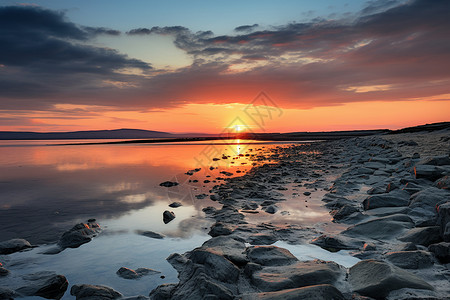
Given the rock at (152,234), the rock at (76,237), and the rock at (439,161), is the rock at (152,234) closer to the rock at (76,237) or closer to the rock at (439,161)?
the rock at (76,237)

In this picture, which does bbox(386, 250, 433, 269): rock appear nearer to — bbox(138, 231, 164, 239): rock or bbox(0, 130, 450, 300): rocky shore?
bbox(0, 130, 450, 300): rocky shore

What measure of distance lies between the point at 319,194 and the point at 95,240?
6763 mm

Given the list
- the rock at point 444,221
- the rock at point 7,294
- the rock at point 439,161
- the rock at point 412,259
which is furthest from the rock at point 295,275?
the rock at point 439,161

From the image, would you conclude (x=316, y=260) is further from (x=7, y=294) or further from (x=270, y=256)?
(x=7, y=294)

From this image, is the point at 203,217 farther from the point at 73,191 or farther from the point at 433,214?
the point at 73,191

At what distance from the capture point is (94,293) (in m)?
3.11

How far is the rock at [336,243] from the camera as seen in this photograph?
4.31 m

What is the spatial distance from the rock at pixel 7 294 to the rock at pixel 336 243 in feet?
14.7

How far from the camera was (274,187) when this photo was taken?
1014 centimetres

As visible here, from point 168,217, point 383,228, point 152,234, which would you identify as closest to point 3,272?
point 152,234

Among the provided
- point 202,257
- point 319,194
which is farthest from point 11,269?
point 319,194

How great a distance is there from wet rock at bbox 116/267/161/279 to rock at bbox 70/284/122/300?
0.44 meters

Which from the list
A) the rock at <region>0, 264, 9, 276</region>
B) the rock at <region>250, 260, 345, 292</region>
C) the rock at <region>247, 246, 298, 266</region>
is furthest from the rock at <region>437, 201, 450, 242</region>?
the rock at <region>0, 264, 9, 276</region>

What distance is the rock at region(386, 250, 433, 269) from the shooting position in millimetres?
3291
